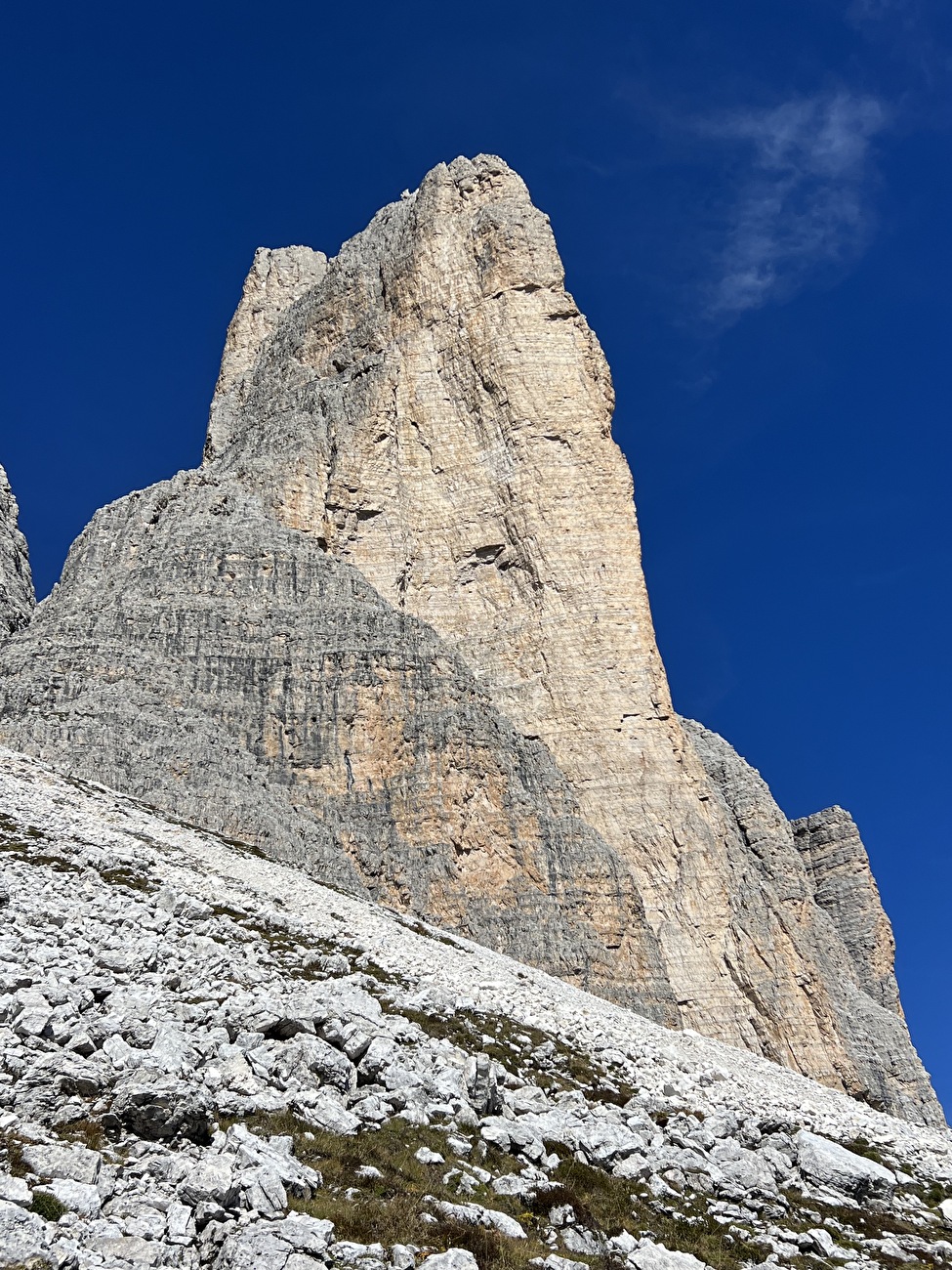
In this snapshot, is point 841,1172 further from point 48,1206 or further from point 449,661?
point 449,661

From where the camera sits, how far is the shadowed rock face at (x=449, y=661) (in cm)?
4516

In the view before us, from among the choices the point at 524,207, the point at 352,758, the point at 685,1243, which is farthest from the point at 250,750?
the point at 524,207

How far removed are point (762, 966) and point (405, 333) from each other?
41.7m

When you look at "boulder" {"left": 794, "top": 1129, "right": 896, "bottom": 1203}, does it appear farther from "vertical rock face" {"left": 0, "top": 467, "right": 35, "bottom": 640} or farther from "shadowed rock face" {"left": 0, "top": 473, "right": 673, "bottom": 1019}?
"vertical rock face" {"left": 0, "top": 467, "right": 35, "bottom": 640}

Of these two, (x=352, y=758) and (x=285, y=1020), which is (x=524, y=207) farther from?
(x=285, y=1020)

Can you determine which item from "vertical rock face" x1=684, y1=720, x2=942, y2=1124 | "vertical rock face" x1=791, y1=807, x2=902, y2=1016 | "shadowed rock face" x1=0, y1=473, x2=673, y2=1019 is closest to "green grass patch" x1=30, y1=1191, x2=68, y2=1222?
"shadowed rock face" x1=0, y1=473, x2=673, y2=1019

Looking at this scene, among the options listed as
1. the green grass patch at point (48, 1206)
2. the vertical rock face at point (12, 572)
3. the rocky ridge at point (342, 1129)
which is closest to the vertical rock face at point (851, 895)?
the vertical rock face at point (12, 572)

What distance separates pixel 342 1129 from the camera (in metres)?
13.3

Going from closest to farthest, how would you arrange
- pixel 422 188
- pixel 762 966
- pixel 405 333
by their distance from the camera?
pixel 762 966
pixel 405 333
pixel 422 188

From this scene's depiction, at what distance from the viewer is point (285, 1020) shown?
15.4 m

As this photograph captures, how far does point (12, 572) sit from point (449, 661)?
944 inches

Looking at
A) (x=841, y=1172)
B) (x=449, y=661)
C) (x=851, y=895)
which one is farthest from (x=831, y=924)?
(x=841, y=1172)

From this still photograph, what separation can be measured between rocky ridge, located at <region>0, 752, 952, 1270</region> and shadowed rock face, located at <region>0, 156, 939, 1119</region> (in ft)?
66.8

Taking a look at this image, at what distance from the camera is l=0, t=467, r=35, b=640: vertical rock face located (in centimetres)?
5622
